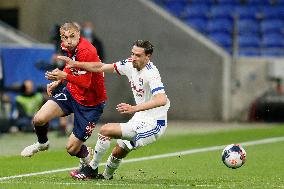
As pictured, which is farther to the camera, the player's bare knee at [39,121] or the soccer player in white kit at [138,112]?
the player's bare knee at [39,121]

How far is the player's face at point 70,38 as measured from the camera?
1289cm

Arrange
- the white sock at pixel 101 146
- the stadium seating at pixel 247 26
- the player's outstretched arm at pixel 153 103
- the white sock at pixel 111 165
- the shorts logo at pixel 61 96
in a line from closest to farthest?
the player's outstretched arm at pixel 153 103, the white sock at pixel 101 146, the white sock at pixel 111 165, the shorts logo at pixel 61 96, the stadium seating at pixel 247 26

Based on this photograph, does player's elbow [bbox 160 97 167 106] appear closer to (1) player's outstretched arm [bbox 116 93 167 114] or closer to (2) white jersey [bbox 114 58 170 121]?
(1) player's outstretched arm [bbox 116 93 167 114]

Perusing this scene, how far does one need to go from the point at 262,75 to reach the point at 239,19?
2.44 meters

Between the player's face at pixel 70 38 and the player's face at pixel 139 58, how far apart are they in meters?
0.82

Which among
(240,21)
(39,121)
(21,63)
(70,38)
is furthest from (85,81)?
(240,21)

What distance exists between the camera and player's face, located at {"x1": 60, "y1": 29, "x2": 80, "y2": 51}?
42.3ft

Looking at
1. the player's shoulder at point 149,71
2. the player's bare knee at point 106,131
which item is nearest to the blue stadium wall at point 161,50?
the player's shoulder at point 149,71

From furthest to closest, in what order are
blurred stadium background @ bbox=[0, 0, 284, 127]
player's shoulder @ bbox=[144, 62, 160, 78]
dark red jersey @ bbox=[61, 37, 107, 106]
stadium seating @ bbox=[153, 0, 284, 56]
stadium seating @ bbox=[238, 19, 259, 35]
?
stadium seating @ bbox=[238, 19, 259, 35] < stadium seating @ bbox=[153, 0, 284, 56] < blurred stadium background @ bbox=[0, 0, 284, 127] < dark red jersey @ bbox=[61, 37, 107, 106] < player's shoulder @ bbox=[144, 62, 160, 78]

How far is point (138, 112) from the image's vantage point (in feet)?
42.0

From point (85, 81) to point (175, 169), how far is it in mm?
2548

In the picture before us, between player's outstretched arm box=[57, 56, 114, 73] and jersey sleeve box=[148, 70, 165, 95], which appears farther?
player's outstretched arm box=[57, 56, 114, 73]

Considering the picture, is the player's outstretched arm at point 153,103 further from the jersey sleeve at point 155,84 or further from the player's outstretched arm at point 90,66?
the player's outstretched arm at point 90,66

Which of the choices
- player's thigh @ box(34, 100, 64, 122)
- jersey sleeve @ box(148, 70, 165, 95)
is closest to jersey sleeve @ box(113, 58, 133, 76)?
jersey sleeve @ box(148, 70, 165, 95)
